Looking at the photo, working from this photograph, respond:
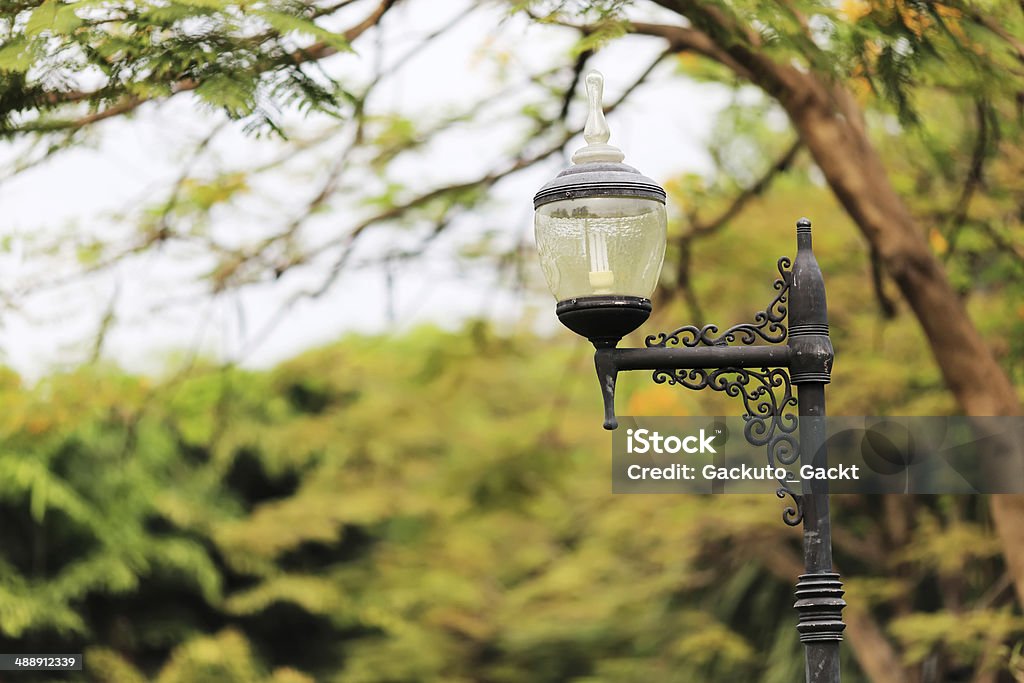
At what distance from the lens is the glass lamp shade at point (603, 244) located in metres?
3.08

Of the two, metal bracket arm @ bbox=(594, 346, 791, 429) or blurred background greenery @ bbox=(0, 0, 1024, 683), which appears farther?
blurred background greenery @ bbox=(0, 0, 1024, 683)

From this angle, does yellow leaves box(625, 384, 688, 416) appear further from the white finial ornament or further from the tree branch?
the white finial ornament

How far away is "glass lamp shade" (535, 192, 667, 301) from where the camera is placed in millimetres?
3082

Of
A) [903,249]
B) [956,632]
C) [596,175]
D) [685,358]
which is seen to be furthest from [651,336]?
[956,632]

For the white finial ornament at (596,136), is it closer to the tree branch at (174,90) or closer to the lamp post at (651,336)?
the lamp post at (651,336)

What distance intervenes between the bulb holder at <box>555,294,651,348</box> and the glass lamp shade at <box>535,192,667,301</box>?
0.06 feet

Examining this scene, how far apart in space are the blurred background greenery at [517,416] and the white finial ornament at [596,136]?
0.71m

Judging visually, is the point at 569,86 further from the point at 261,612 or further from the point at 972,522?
the point at 261,612

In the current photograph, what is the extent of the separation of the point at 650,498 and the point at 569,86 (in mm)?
4876

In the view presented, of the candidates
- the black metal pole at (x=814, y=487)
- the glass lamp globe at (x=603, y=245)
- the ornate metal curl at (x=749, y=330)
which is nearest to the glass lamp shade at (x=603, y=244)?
the glass lamp globe at (x=603, y=245)

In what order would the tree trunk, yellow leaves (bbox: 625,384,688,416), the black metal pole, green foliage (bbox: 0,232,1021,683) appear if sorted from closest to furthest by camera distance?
the black metal pole < the tree trunk < yellow leaves (bbox: 625,384,688,416) < green foliage (bbox: 0,232,1021,683)

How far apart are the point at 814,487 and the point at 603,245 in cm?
79

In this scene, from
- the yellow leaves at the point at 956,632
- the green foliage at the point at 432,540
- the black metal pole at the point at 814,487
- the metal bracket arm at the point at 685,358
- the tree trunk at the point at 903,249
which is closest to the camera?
the black metal pole at the point at 814,487

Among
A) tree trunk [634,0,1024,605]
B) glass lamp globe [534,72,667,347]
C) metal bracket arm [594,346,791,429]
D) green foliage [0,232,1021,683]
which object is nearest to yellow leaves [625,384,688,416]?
green foliage [0,232,1021,683]
